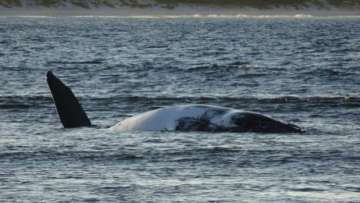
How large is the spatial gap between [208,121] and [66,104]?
3335 millimetres

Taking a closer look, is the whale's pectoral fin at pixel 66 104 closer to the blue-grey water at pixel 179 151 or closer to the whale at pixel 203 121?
A: the whale at pixel 203 121

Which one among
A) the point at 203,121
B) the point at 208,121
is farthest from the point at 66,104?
the point at 208,121

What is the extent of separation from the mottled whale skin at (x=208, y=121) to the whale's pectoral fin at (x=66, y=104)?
1763 millimetres

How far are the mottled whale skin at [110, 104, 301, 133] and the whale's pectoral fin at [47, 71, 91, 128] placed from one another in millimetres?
1763

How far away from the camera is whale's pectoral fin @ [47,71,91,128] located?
2834 cm

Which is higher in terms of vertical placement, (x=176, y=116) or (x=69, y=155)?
(x=176, y=116)

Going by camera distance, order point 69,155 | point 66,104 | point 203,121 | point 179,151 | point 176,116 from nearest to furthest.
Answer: point 69,155
point 179,151
point 203,121
point 176,116
point 66,104

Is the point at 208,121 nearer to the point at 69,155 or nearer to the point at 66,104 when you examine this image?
the point at 66,104

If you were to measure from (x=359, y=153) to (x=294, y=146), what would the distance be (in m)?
1.46

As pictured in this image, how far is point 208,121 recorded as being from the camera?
90.4 feet

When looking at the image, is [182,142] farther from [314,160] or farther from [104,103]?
[104,103]

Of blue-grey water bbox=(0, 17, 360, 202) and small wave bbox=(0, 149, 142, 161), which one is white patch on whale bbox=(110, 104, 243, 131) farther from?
small wave bbox=(0, 149, 142, 161)

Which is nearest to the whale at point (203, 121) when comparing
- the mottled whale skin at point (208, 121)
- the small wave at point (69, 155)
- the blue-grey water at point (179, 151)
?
the mottled whale skin at point (208, 121)

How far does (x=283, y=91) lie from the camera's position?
4569 cm
